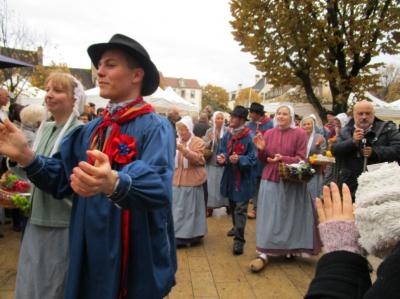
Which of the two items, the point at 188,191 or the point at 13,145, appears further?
the point at 188,191

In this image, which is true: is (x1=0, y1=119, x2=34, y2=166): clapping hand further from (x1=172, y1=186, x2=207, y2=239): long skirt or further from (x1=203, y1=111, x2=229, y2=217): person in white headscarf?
(x1=203, y1=111, x2=229, y2=217): person in white headscarf

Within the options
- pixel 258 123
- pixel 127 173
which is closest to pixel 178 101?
pixel 258 123

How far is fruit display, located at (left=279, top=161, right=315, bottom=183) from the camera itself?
4.07 meters

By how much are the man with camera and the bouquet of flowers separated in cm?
322

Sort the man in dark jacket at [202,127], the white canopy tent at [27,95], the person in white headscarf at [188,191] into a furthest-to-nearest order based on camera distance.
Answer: the white canopy tent at [27,95] < the man in dark jacket at [202,127] < the person in white headscarf at [188,191]

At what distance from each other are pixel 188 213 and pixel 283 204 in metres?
1.46

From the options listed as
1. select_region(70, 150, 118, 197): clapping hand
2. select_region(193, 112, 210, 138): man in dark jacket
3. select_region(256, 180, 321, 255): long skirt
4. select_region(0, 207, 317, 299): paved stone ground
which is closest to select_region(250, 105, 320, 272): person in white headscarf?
select_region(256, 180, 321, 255): long skirt

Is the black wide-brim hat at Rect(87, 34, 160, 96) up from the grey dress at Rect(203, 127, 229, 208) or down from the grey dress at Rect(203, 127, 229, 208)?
up

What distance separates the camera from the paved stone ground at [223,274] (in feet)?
12.4

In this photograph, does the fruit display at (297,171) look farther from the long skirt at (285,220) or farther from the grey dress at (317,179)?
the grey dress at (317,179)

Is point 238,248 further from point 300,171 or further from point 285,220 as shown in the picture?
point 300,171

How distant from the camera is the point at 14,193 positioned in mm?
2672

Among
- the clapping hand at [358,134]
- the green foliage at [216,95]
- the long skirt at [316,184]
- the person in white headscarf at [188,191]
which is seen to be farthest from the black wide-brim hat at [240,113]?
the green foliage at [216,95]

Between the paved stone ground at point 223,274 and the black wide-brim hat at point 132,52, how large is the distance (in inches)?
96.0
